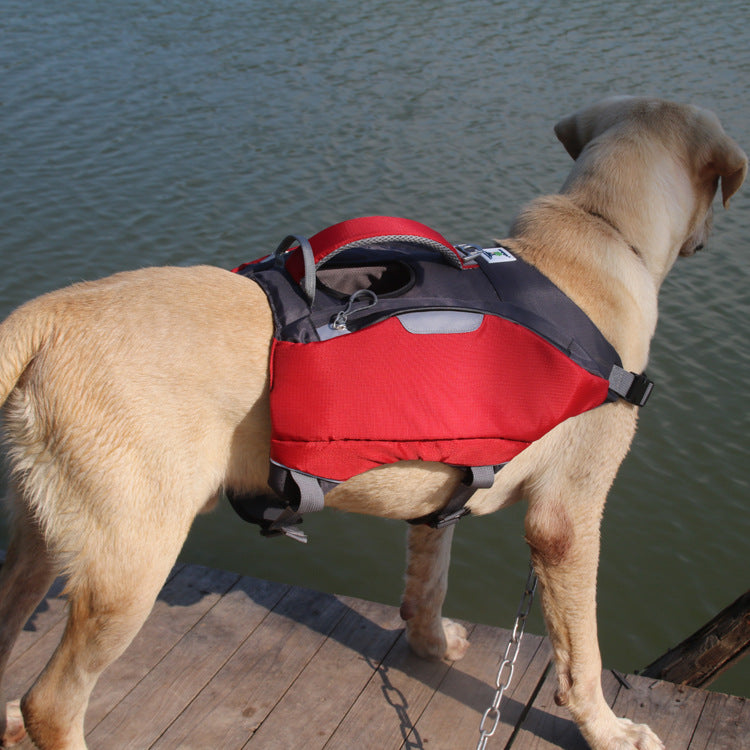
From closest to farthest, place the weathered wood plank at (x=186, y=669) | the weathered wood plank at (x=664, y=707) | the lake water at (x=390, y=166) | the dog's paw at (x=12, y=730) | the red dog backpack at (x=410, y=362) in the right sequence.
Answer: the red dog backpack at (x=410, y=362)
the dog's paw at (x=12, y=730)
the weathered wood plank at (x=186, y=669)
the weathered wood plank at (x=664, y=707)
the lake water at (x=390, y=166)

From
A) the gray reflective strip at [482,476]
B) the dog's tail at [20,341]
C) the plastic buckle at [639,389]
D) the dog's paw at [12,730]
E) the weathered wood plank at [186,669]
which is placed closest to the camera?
the dog's tail at [20,341]

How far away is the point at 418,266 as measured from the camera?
2492mm

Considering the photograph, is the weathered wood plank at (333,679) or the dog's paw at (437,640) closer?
the weathered wood plank at (333,679)

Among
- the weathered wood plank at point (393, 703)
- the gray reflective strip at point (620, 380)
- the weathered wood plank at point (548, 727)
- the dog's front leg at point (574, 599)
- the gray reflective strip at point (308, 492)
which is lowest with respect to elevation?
the weathered wood plank at point (548, 727)

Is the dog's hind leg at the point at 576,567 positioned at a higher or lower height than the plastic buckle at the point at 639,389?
lower

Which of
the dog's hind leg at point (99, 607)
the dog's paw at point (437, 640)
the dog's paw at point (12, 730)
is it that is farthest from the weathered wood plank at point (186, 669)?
the dog's paw at point (437, 640)

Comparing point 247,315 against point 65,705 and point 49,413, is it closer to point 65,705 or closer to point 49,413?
point 49,413

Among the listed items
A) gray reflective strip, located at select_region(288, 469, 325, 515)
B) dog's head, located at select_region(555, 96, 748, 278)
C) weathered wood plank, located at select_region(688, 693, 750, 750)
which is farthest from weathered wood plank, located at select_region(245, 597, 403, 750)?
dog's head, located at select_region(555, 96, 748, 278)

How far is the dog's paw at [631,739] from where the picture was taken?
284 centimetres

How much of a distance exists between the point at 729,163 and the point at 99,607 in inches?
101

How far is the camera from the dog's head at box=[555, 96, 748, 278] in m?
2.86

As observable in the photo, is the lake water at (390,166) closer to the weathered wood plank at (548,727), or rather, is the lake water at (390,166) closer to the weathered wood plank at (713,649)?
the weathered wood plank at (713,649)

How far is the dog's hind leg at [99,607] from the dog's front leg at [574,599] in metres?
1.21

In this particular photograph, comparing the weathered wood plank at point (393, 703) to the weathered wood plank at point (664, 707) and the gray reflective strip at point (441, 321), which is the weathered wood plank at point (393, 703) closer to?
the weathered wood plank at point (664, 707)
